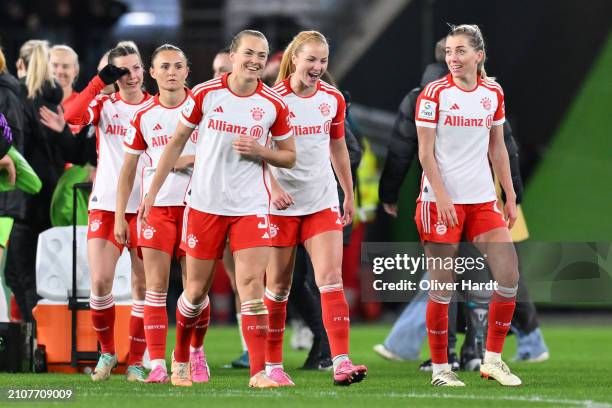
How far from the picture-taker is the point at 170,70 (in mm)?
8695

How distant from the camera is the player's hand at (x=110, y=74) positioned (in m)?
9.00

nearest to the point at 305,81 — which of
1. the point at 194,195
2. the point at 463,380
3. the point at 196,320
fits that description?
the point at 194,195

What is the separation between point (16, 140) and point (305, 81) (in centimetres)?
258

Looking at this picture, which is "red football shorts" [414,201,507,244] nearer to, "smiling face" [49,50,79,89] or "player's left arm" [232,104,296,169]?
"player's left arm" [232,104,296,169]

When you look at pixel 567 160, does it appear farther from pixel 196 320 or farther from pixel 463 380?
pixel 196 320

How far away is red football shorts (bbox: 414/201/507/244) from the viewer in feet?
27.7

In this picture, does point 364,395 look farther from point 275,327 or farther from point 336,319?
point 275,327

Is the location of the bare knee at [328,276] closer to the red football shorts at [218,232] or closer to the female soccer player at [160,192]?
the red football shorts at [218,232]

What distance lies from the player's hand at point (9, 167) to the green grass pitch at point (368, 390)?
4.03 ft

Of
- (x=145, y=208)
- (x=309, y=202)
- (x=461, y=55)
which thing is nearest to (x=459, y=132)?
(x=461, y=55)

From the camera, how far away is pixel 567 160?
16531 mm

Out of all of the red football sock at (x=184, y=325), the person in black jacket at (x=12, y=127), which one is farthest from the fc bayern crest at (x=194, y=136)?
the person in black jacket at (x=12, y=127)

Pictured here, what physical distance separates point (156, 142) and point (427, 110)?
61.6 inches

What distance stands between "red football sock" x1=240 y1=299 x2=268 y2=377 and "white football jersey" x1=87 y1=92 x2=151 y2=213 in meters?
1.28
